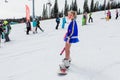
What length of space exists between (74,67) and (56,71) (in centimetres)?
75

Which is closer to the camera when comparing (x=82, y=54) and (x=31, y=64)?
(x=31, y=64)

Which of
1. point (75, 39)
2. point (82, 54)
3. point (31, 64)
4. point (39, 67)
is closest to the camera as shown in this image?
point (75, 39)

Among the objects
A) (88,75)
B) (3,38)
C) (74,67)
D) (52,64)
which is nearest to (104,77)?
(88,75)

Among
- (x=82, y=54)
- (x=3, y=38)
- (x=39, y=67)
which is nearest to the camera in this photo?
(x=39, y=67)

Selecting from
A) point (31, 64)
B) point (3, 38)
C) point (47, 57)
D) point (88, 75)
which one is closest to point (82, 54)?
point (47, 57)

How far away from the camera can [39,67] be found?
10.8 metres

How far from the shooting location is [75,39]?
9836 mm

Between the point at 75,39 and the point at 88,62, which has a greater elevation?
the point at 75,39

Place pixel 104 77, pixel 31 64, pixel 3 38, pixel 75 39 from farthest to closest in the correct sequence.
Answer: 1. pixel 3 38
2. pixel 31 64
3. pixel 75 39
4. pixel 104 77

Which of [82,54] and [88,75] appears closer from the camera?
[88,75]

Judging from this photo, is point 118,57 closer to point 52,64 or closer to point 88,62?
point 88,62

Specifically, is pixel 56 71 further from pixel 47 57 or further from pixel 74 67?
pixel 47 57

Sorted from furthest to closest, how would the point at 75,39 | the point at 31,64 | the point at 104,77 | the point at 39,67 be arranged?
1. the point at 31,64
2. the point at 39,67
3. the point at 75,39
4. the point at 104,77

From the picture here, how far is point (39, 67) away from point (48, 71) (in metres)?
0.82
